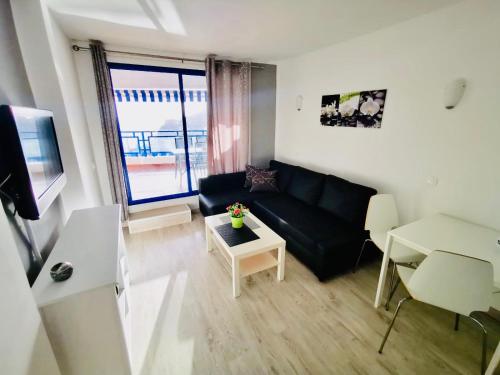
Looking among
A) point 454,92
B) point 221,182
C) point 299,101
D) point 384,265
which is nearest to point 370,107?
point 454,92

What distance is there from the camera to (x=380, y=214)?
7.01ft

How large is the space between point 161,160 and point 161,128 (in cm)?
102

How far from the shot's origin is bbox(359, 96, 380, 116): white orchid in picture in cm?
244

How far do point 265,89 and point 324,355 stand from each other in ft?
11.9

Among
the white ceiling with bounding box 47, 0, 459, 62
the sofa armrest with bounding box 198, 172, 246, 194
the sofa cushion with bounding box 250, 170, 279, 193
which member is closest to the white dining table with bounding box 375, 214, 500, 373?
the white ceiling with bounding box 47, 0, 459, 62

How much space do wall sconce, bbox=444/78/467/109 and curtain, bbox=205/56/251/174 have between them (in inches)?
98.6

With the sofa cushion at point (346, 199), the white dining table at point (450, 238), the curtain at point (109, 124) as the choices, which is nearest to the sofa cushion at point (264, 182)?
the sofa cushion at point (346, 199)

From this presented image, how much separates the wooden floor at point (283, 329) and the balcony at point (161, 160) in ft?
7.62

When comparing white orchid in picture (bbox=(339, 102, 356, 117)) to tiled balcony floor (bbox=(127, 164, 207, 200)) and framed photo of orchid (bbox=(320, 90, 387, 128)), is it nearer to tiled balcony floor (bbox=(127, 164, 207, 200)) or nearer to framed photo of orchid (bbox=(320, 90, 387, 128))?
framed photo of orchid (bbox=(320, 90, 387, 128))

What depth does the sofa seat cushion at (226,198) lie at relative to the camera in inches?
121

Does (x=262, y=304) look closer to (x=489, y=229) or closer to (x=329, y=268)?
Answer: (x=329, y=268)

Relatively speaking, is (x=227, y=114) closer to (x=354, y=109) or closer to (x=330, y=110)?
(x=330, y=110)

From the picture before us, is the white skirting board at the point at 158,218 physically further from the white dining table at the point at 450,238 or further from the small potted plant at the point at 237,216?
the white dining table at the point at 450,238

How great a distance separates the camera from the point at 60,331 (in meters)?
1.12
